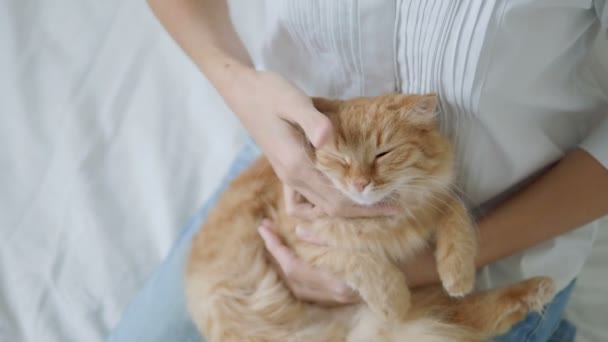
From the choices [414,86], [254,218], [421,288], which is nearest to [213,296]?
[254,218]

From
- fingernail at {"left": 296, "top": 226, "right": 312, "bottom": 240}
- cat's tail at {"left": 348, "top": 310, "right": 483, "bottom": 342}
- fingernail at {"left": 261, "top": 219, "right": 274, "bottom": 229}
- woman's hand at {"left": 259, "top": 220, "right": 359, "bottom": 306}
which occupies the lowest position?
cat's tail at {"left": 348, "top": 310, "right": 483, "bottom": 342}

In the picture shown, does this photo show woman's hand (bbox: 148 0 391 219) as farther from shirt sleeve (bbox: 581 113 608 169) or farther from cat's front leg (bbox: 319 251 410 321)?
shirt sleeve (bbox: 581 113 608 169)

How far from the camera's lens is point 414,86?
0.89 m

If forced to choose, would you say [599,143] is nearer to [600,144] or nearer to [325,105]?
[600,144]

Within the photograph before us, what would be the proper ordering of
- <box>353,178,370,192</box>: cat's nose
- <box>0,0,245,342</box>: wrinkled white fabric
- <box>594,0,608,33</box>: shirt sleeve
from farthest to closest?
<box>0,0,245,342</box>: wrinkled white fabric → <box>353,178,370,192</box>: cat's nose → <box>594,0,608,33</box>: shirt sleeve

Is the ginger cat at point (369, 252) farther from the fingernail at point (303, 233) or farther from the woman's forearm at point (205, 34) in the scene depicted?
the woman's forearm at point (205, 34)

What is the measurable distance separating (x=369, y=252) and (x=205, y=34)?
1.68 feet

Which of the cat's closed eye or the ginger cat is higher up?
the cat's closed eye

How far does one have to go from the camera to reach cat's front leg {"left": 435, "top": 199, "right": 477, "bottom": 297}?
904mm

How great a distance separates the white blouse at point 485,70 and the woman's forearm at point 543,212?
0.03m

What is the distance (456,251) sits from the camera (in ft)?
2.98

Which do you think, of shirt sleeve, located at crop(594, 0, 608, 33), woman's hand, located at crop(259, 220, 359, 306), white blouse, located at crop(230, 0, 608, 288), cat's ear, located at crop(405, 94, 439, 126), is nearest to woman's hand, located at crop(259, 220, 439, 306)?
woman's hand, located at crop(259, 220, 359, 306)

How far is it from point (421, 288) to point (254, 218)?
33 cm

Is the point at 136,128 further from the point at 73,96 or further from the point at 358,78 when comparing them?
the point at 358,78
